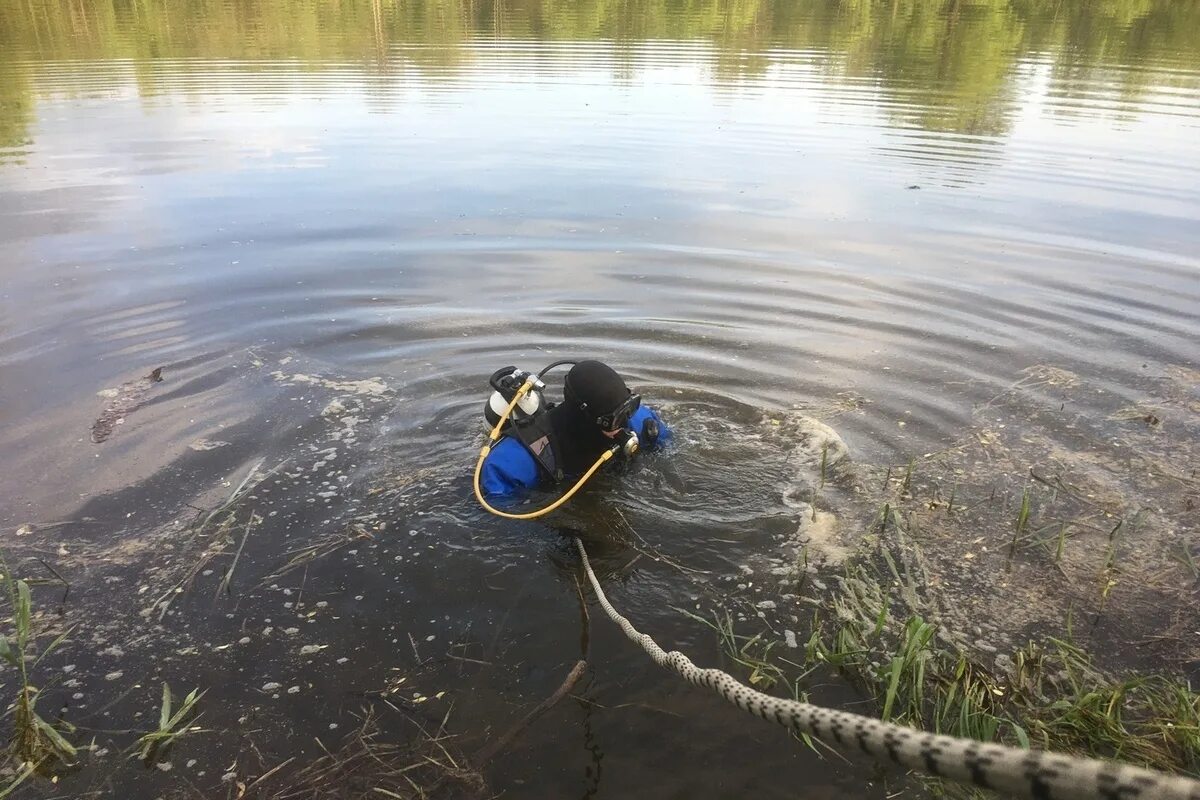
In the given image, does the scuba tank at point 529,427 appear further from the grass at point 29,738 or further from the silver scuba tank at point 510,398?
the grass at point 29,738

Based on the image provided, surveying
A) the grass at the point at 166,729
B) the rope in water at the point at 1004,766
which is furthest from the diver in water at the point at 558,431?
the rope in water at the point at 1004,766

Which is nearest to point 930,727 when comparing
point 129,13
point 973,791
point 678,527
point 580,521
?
point 973,791

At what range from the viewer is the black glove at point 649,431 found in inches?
184

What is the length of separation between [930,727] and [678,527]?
5.58 ft

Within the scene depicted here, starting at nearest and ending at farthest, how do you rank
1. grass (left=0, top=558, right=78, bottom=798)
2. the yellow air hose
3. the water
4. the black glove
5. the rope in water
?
the rope in water < grass (left=0, top=558, right=78, bottom=798) < the water < the yellow air hose < the black glove

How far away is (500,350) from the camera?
6.51 meters

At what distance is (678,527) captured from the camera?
14.1 ft

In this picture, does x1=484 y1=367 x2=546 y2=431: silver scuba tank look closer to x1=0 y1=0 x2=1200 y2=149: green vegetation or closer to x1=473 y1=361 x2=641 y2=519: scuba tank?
x1=473 y1=361 x2=641 y2=519: scuba tank

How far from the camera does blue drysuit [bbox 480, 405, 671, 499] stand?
4359 millimetres

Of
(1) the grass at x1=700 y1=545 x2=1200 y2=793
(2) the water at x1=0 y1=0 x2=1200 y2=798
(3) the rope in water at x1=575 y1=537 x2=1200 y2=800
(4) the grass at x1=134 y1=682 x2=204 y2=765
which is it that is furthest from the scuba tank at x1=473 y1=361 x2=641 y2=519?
(3) the rope in water at x1=575 y1=537 x2=1200 y2=800

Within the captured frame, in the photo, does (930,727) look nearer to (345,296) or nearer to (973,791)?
(973,791)

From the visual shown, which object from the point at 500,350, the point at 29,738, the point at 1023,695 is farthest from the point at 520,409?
the point at 1023,695

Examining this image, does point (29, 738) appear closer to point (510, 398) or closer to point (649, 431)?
point (510, 398)

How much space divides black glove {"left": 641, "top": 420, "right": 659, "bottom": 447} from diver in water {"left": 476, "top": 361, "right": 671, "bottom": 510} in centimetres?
10
